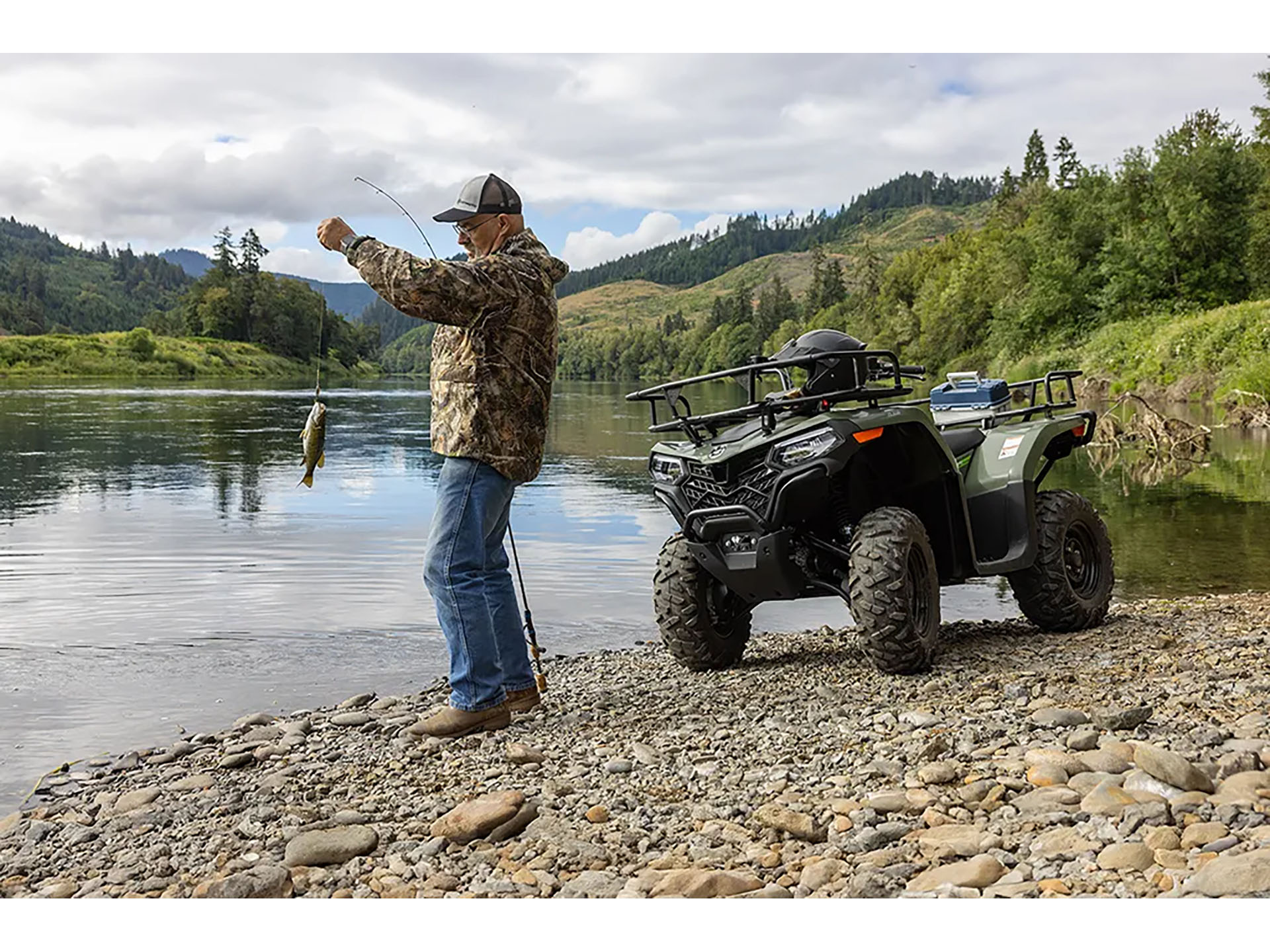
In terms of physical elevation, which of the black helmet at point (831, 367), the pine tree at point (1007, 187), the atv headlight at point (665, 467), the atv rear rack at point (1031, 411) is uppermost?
the pine tree at point (1007, 187)

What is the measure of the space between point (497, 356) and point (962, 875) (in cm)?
328

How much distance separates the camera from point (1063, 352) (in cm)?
6378

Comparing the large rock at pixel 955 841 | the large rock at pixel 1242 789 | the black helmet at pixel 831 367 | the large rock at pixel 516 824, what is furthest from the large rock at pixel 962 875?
the black helmet at pixel 831 367

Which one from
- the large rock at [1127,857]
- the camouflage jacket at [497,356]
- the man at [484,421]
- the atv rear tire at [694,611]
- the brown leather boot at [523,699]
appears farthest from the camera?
the atv rear tire at [694,611]

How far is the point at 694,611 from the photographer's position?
24.2 feet

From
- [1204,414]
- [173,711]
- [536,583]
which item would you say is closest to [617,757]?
[173,711]

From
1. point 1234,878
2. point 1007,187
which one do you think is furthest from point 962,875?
point 1007,187

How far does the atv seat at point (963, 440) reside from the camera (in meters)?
8.39

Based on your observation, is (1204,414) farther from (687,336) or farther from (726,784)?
(687,336)

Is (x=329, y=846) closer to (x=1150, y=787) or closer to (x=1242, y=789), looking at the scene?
(x=1150, y=787)

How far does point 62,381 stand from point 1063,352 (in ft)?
197

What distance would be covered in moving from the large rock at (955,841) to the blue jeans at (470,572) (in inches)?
101

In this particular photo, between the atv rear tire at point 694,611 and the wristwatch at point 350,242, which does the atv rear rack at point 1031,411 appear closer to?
the atv rear tire at point 694,611

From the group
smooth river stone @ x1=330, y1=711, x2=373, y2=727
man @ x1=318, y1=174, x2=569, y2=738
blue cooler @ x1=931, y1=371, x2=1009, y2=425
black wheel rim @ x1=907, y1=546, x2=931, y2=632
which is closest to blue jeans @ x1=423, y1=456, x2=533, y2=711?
man @ x1=318, y1=174, x2=569, y2=738
